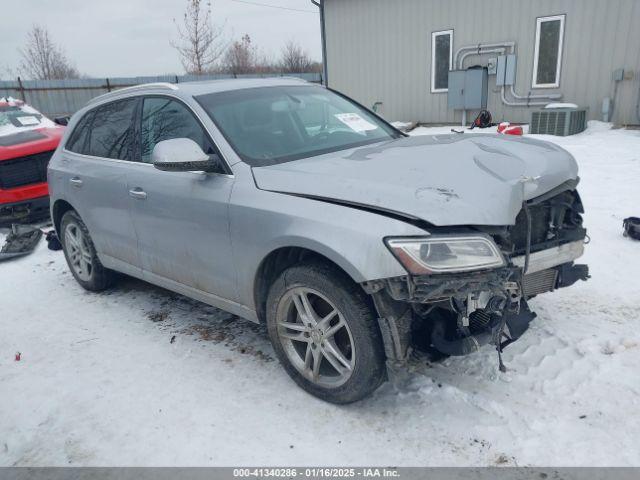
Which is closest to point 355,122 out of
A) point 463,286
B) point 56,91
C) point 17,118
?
point 463,286

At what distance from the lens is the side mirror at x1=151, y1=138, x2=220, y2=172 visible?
9.77 ft

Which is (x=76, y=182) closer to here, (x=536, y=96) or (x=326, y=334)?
(x=326, y=334)

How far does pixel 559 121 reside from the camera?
35.4ft

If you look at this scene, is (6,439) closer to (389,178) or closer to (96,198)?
(96,198)

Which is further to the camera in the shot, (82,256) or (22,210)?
(22,210)

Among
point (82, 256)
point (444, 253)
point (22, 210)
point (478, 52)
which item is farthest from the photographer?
point (478, 52)

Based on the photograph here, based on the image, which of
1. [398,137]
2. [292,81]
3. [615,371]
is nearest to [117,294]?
[292,81]

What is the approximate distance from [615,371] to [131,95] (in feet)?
13.1

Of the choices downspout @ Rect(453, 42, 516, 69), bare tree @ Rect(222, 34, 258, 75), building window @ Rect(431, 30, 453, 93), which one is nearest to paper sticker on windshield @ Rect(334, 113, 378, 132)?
downspout @ Rect(453, 42, 516, 69)

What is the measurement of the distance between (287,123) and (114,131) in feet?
5.41

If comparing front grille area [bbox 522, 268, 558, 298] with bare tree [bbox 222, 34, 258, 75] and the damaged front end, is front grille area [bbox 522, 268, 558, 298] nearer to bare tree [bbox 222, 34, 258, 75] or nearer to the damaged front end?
the damaged front end

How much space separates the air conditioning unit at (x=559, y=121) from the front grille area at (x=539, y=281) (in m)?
9.04

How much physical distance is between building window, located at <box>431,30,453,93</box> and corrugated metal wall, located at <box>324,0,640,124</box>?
0.45ft

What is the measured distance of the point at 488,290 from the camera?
7.86 ft
